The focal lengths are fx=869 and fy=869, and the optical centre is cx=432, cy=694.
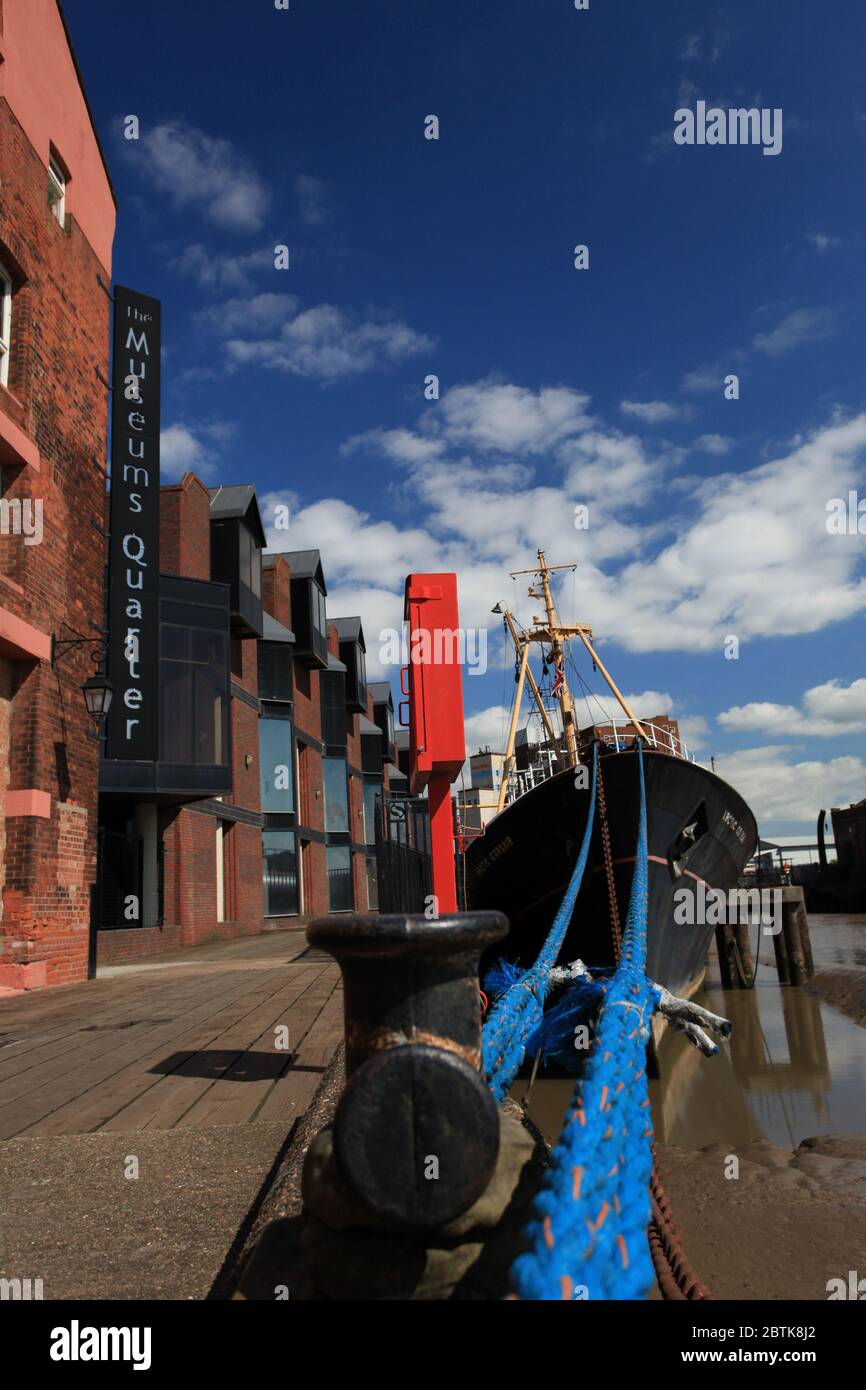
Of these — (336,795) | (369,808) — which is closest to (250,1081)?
(336,795)

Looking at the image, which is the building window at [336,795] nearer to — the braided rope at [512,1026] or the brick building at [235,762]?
the brick building at [235,762]

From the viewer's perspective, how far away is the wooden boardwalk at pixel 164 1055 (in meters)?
3.64

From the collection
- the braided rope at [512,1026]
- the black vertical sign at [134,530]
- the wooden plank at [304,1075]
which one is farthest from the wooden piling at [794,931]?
the braided rope at [512,1026]

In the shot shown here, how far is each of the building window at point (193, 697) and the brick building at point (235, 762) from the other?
3cm

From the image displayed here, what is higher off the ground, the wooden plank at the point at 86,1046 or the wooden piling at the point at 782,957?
the wooden plank at the point at 86,1046

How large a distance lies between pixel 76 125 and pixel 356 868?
26.9 metres

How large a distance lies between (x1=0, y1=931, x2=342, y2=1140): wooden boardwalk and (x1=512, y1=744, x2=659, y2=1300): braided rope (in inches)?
81.6

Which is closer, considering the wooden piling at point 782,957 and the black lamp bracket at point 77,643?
the black lamp bracket at point 77,643

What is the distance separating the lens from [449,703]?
4316 mm

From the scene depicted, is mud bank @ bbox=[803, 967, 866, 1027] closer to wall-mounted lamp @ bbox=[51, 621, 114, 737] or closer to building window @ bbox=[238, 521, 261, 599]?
wall-mounted lamp @ bbox=[51, 621, 114, 737]

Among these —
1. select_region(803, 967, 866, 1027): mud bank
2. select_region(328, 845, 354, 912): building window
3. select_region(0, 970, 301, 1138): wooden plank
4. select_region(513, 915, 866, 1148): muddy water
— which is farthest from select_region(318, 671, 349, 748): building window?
select_region(0, 970, 301, 1138): wooden plank

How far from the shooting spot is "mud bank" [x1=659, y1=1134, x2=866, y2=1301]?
4.23 metres

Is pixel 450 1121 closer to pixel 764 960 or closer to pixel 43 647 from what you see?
pixel 43 647

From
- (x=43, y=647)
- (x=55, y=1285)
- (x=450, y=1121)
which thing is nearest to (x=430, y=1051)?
(x=450, y=1121)
